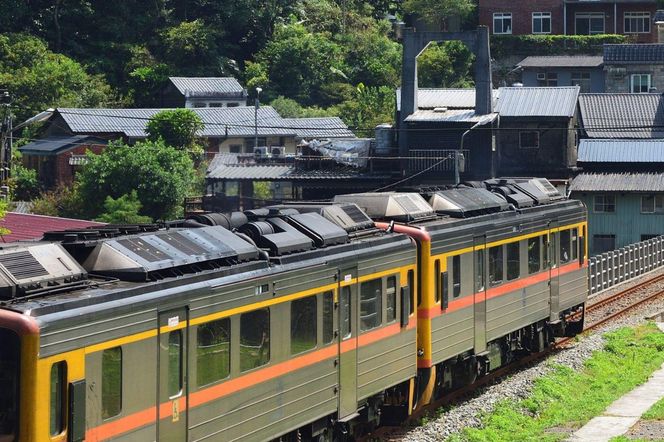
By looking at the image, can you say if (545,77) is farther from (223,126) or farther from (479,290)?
(479,290)

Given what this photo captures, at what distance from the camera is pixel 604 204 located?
4162 centimetres

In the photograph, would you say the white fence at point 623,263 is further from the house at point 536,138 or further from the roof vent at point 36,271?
the roof vent at point 36,271

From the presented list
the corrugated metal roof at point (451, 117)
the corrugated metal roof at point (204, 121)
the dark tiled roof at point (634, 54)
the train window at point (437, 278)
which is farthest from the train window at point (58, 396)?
the dark tiled roof at point (634, 54)

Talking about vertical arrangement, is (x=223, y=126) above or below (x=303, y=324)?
above

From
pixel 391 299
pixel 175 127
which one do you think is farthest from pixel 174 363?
pixel 175 127

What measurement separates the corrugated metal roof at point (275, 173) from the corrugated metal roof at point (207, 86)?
14576mm

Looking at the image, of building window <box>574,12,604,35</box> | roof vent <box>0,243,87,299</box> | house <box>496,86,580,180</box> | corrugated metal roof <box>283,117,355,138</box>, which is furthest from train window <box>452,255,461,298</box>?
building window <box>574,12,604,35</box>

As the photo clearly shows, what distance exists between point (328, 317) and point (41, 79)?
4252cm

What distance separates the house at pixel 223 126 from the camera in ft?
169

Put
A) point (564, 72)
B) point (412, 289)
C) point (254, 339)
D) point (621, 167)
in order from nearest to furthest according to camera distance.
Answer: point (254, 339), point (412, 289), point (621, 167), point (564, 72)

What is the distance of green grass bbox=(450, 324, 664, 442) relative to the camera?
51.4 feet

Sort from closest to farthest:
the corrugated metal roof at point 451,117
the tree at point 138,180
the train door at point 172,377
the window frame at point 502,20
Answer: the train door at point 172,377
the tree at point 138,180
the corrugated metal roof at point 451,117
the window frame at point 502,20

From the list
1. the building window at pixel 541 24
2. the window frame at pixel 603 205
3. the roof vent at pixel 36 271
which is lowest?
the window frame at pixel 603 205

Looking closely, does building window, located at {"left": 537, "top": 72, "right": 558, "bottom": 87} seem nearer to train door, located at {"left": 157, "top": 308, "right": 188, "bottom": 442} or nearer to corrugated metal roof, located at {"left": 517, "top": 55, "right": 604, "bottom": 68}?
corrugated metal roof, located at {"left": 517, "top": 55, "right": 604, "bottom": 68}
